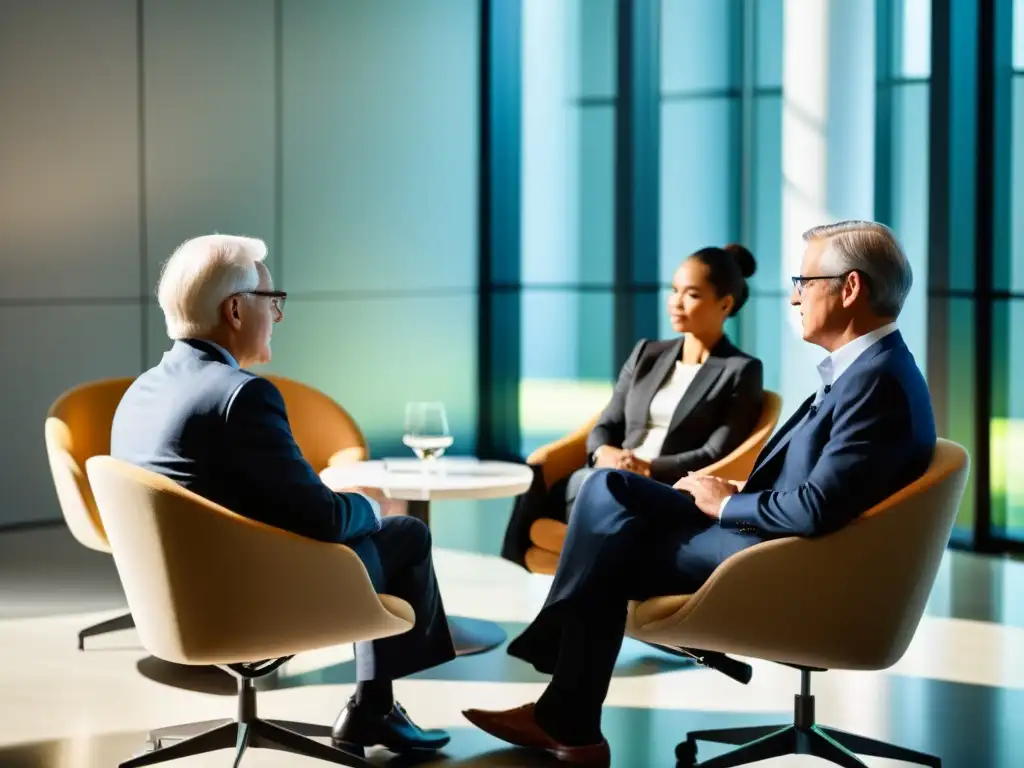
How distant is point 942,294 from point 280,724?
433 centimetres

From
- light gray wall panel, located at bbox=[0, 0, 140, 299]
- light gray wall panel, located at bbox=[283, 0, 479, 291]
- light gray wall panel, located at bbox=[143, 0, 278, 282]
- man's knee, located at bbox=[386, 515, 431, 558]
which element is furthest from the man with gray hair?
light gray wall panel, located at bbox=[283, 0, 479, 291]

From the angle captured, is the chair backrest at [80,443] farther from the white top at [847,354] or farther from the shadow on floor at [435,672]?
the white top at [847,354]

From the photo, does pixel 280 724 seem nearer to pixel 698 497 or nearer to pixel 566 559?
pixel 566 559

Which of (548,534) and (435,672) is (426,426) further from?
(435,672)

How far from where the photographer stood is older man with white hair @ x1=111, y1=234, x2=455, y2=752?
3.26 meters

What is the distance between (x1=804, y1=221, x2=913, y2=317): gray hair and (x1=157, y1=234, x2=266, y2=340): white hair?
55.3 inches

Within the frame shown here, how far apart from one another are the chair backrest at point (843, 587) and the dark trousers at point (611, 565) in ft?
0.56

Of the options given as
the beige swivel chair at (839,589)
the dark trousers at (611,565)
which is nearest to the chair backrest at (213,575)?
the dark trousers at (611,565)

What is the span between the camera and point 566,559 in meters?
3.59

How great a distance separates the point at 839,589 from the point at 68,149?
5.11 meters

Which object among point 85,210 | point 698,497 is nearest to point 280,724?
point 698,497

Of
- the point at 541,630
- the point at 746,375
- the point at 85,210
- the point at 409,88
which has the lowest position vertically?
the point at 541,630

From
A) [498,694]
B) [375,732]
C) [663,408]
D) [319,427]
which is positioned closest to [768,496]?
[375,732]

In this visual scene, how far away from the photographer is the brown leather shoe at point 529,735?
3.67m
